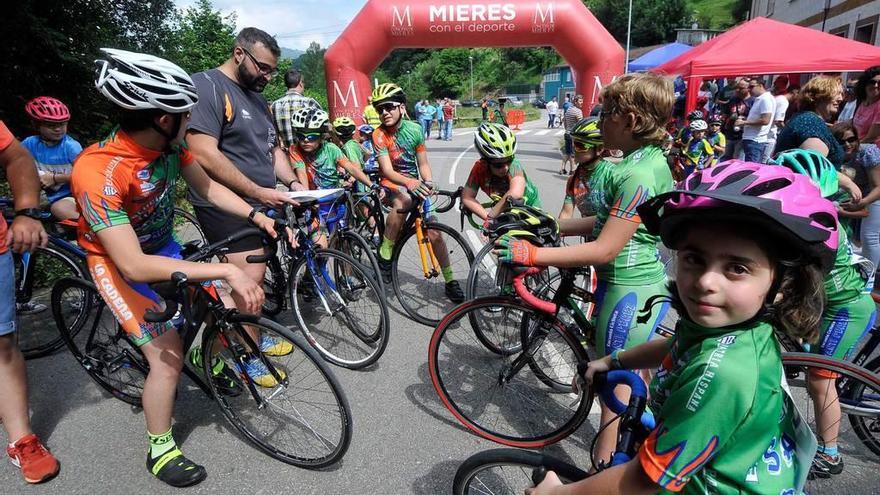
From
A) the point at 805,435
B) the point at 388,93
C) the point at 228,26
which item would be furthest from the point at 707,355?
the point at 228,26

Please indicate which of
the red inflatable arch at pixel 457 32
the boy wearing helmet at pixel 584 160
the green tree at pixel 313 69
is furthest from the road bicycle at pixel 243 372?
the green tree at pixel 313 69

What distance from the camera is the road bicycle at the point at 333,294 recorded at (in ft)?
11.8

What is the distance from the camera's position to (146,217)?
2512 mm

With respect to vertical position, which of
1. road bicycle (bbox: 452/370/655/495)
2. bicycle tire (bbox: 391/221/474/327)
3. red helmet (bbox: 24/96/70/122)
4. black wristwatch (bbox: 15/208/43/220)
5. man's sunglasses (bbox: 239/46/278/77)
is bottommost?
bicycle tire (bbox: 391/221/474/327)

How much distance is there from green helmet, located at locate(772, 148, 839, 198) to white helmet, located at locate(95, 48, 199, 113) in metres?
2.98

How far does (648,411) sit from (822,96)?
443 cm

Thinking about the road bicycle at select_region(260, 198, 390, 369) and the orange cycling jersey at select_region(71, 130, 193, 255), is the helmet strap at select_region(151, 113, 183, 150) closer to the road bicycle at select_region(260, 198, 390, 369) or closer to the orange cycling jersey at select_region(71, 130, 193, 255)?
the orange cycling jersey at select_region(71, 130, 193, 255)

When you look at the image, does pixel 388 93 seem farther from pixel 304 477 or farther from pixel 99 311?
pixel 304 477

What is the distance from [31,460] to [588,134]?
4055 mm

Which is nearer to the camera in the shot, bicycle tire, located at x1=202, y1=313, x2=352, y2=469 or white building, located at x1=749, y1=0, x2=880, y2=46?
bicycle tire, located at x1=202, y1=313, x2=352, y2=469

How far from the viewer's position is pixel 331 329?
13.4ft

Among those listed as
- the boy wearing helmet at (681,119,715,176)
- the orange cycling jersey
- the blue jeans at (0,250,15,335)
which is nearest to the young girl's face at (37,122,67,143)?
the blue jeans at (0,250,15,335)

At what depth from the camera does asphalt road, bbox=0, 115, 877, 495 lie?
2.57m

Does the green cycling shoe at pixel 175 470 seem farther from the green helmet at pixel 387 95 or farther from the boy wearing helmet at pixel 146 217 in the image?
the green helmet at pixel 387 95
